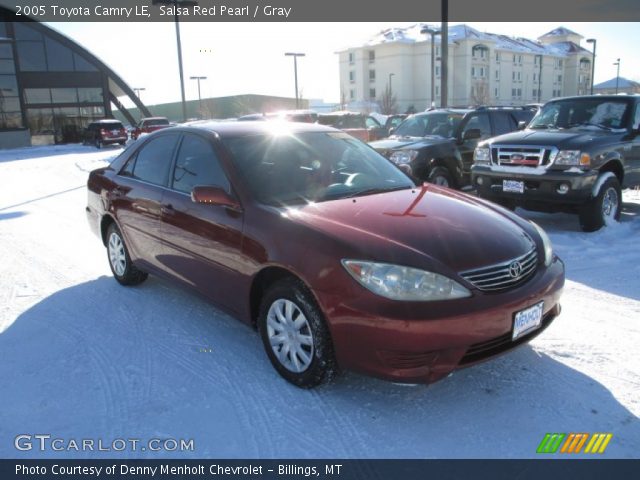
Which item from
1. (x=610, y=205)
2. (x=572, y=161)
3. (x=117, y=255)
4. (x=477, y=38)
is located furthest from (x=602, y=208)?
(x=477, y=38)

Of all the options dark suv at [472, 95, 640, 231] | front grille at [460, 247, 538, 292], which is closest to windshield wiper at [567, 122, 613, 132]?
dark suv at [472, 95, 640, 231]

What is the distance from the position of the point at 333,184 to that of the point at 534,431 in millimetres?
2133

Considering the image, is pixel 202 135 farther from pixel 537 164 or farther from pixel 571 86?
pixel 571 86

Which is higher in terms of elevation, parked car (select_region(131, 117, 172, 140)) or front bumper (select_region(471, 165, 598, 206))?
parked car (select_region(131, 117, 172, 140))

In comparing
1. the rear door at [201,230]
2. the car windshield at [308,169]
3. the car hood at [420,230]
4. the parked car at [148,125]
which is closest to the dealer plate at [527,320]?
the car hood at [420,230]

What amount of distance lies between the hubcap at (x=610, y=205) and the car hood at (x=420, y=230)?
13.4 ft

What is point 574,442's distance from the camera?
276 cm

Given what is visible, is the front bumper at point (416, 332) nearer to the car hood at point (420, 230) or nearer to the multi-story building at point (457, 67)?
the car hood at point (420, 230)

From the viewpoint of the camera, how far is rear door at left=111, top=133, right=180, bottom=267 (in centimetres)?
461

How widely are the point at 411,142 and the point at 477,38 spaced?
73328mm

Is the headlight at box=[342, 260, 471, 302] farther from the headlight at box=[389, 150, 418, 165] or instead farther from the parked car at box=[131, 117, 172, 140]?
the parked car at box=[131, 117, 172, 140]

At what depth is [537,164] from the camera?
707 cm

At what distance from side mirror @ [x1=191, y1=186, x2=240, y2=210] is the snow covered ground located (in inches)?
43.2
